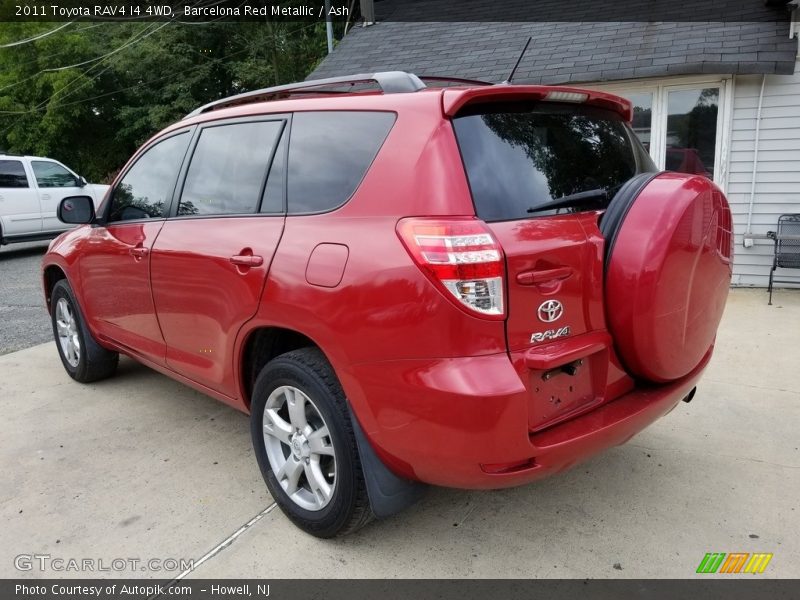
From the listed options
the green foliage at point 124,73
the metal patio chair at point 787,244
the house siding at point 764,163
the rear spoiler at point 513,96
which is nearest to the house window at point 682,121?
the house siding at point 764,163

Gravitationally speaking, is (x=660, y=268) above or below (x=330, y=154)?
Answer: below

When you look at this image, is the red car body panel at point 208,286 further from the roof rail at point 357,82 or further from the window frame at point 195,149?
the roof rail at point 357,82

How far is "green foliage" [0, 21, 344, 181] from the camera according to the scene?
865 inches

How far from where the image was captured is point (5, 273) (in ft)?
Answer: 33.6

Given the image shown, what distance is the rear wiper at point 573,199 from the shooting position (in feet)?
7.59

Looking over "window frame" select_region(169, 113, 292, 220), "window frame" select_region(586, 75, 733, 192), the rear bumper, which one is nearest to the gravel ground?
"window frame" select_region(169, 113, 292, 220)

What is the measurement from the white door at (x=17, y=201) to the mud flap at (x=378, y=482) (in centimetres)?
1169

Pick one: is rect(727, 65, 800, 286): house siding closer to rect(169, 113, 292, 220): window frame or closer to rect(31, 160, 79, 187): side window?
rect(169, 113, 292, 220): window frame

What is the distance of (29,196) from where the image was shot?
11.9 meters

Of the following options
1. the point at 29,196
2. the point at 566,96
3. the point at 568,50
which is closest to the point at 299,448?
the point at 566,96

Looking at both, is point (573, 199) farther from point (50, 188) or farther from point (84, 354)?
point (50, 188)

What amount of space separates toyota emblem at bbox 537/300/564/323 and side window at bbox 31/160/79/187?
12725 millimetres

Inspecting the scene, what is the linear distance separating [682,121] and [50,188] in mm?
11384

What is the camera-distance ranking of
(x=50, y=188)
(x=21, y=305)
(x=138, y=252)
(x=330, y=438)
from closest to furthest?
(x=330, y=438) < (x=138, y=252) < (x=21, y=305) < (x=50, y=188)
